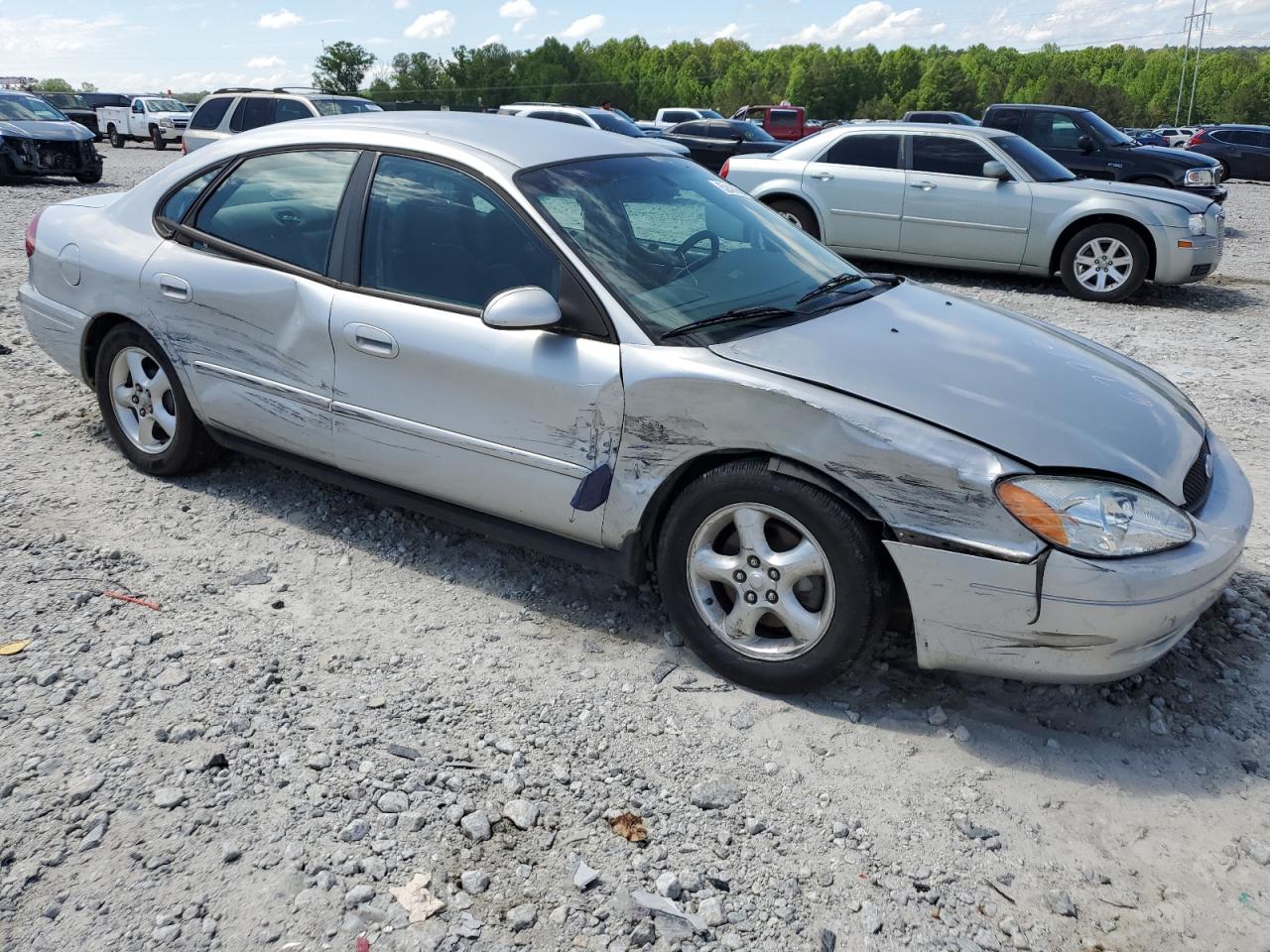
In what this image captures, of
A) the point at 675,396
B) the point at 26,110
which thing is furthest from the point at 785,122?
the point at 675,396

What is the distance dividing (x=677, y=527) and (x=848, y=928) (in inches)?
49.5

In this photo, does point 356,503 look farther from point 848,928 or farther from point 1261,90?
point 1261,90

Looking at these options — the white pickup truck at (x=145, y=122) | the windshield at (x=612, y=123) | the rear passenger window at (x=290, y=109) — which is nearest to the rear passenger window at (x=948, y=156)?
the rear passenger window at (x=290, y=109)

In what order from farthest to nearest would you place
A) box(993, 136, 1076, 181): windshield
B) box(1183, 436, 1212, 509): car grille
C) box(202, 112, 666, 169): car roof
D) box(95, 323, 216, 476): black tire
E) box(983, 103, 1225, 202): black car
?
box(983, 103, 1225, 202): black car
box(993, 136, 1076, 181): windshield
box(95, 323, 216, 476): black tire
box(202, 112, 666, 169): car roof
box(1183, 436, 1212, 509): car grille

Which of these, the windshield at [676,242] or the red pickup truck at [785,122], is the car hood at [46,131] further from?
the red pickup truck at [785,122]

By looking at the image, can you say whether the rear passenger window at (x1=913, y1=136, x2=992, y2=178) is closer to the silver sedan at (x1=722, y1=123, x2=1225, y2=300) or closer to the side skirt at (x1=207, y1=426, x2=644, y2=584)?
the silver sedan at (x1=722, y1=123, x2=1225, y2=300)

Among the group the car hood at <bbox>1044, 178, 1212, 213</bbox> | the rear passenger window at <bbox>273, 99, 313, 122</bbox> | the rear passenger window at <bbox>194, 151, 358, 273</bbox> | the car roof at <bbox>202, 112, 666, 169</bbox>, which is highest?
the rear passenger window at <bbox>273, 99, 313, 122</bbox>

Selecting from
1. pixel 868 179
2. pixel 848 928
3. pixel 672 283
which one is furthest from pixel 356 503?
pixel 868 179

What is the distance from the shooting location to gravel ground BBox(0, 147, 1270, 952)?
2373mm

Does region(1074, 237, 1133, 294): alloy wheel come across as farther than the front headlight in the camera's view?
Yes

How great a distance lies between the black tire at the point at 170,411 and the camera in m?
4.41

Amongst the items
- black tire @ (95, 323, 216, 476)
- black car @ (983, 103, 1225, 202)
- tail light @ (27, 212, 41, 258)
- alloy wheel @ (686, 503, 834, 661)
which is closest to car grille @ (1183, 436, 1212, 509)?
alloy wheel @ (686, 503, 834, 661)

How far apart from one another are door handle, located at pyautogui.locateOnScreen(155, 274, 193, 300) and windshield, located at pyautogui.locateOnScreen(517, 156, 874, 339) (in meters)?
1.59

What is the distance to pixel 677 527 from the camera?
10.4 feet
